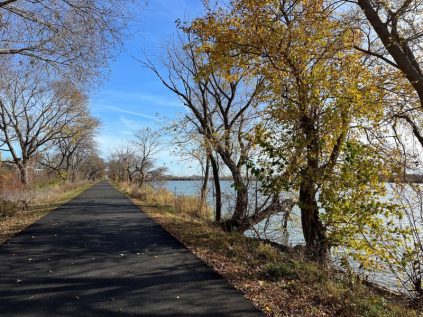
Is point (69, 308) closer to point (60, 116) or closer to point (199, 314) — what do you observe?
point (199, 314)

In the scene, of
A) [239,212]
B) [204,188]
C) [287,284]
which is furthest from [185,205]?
[287,284]

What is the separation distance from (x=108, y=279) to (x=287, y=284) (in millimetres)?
3045

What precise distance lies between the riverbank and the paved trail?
14.5 inches

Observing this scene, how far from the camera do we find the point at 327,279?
7.43 metres

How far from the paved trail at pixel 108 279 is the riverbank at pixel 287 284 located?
1.21ft

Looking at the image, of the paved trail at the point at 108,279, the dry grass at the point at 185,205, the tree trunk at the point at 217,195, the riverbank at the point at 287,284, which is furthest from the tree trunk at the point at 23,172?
the riverbank at the point at 287,284

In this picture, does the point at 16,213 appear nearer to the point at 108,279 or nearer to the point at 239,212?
the point at 239,212

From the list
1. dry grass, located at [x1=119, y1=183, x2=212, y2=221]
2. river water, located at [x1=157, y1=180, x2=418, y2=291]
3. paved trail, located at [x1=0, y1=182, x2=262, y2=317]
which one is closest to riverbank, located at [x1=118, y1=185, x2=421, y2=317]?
paved trail, located at [x1=0, y1=182, x2=262, y2=317]

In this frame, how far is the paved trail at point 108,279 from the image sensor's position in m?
5.43

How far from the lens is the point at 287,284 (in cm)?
692

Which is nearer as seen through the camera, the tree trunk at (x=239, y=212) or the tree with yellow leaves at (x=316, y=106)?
the tree with yellow leaves at (x=316, y=106)

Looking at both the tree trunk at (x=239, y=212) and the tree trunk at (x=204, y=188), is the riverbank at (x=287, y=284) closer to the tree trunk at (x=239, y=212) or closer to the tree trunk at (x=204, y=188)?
the tree trunk at (x=239, y=212)

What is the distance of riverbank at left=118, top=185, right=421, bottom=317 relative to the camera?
581 cm

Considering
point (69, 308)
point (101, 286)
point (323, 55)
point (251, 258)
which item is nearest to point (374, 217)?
point (251, 258)
